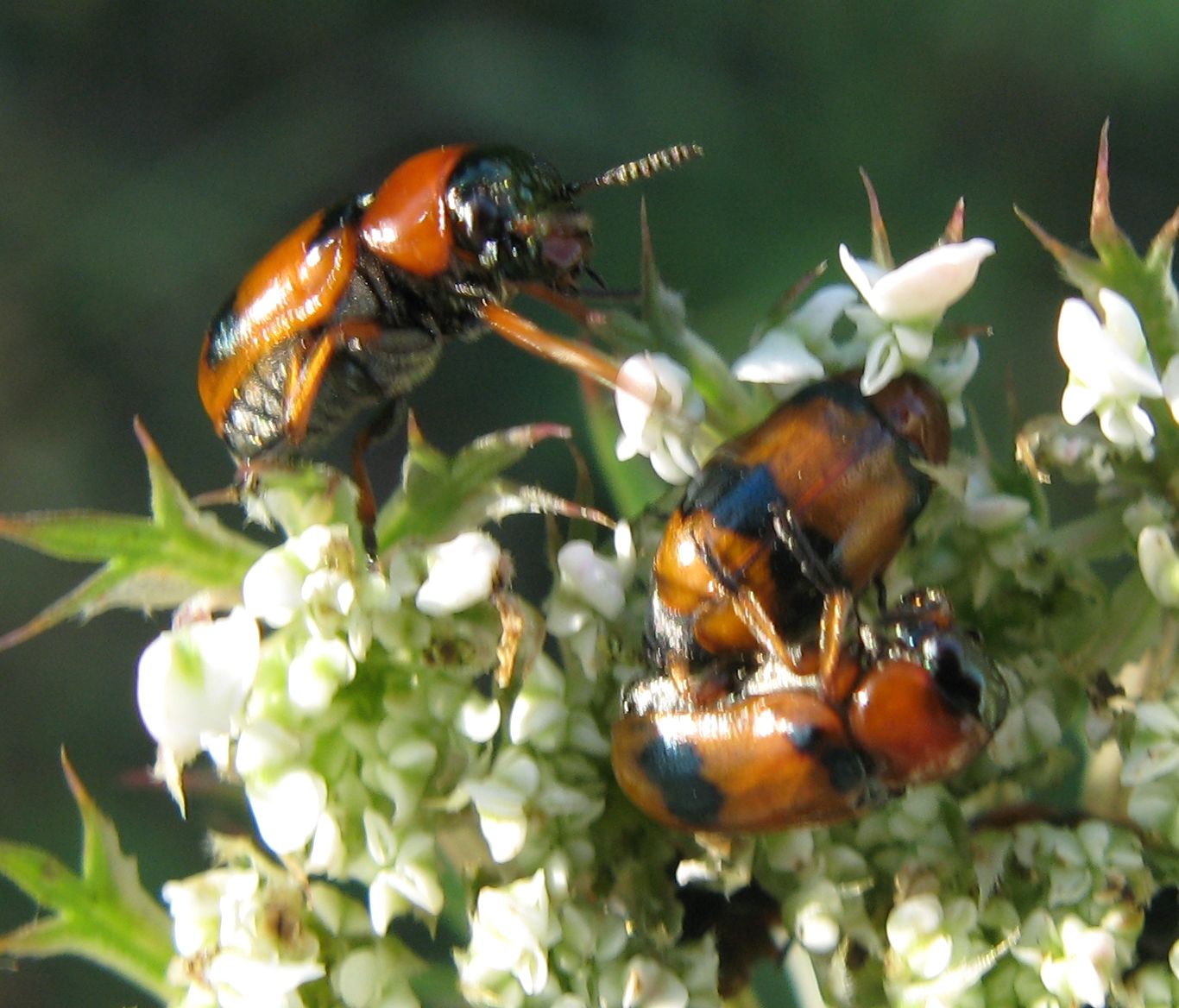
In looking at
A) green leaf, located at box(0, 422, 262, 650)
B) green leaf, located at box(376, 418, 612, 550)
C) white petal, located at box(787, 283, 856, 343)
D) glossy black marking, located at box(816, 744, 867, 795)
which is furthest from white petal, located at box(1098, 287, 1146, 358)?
green leaf, located at box(0, 422, 262, 650)

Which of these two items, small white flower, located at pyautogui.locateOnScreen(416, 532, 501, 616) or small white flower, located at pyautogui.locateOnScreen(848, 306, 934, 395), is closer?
small white flower, located at pyautogui.locateOnScreen(416, 532, 501, 616)

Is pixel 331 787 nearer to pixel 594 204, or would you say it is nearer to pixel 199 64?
pixel 594 204

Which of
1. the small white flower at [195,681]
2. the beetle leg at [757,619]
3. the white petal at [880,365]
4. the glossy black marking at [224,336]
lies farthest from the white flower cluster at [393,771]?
the glossy black marking at [224,336]

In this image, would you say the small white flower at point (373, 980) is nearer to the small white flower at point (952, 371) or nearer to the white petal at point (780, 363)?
the white petal at point (780, 363)

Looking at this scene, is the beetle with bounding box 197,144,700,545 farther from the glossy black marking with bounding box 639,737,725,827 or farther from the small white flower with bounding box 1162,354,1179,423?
the small white flower with bounding box 1162,354,1179,423

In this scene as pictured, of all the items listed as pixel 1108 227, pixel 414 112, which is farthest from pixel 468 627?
pixel 414 112
